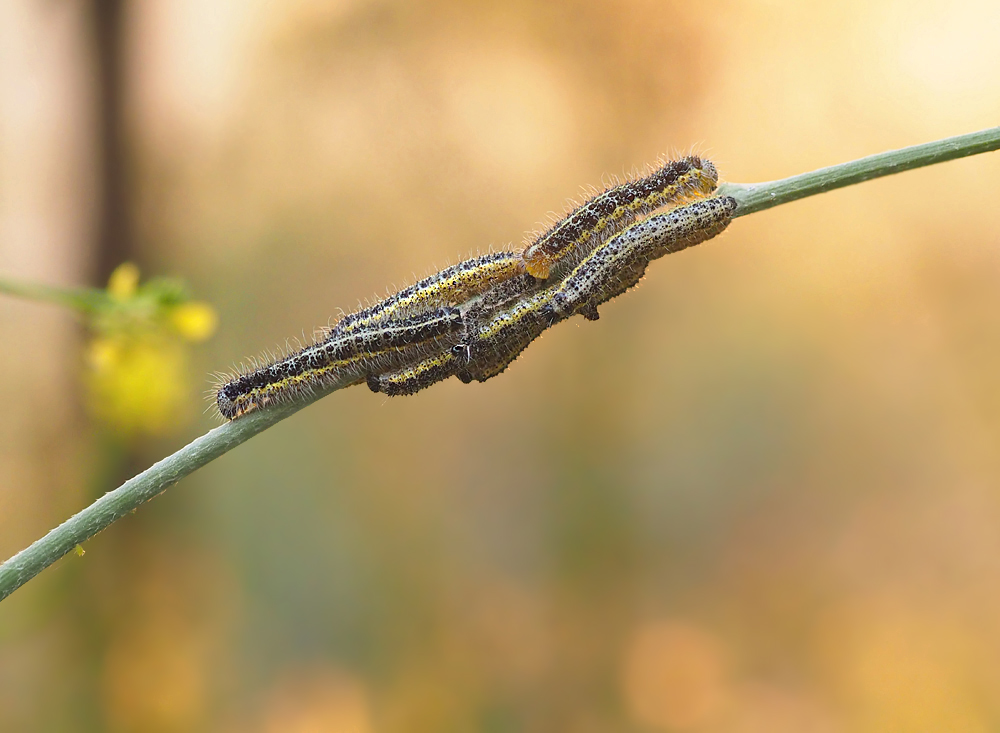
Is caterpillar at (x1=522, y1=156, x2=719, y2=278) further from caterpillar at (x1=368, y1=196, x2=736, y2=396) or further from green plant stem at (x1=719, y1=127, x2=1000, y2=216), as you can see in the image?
green plant stem at (x1=719, y1=127, x2=1000, y2=216)

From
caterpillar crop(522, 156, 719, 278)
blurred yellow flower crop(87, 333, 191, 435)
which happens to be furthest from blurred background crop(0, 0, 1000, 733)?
caterpillar crop(522, 156, 719, 278)

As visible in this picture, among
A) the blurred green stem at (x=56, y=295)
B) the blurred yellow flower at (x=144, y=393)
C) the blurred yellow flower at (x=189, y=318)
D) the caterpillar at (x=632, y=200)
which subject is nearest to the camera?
the caterpillar at (x=632, y=200)

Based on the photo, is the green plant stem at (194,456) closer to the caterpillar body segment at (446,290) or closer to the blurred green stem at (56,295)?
the caterpillar body segment at (446,290)

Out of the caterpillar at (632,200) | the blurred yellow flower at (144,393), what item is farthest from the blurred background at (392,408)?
the caterpillar at (632,200)

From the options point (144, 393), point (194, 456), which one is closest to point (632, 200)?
point (194, 456)

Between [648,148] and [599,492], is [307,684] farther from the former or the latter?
[648,148]
